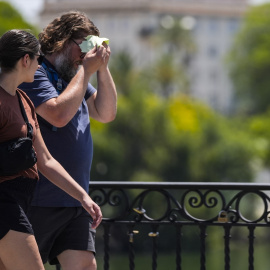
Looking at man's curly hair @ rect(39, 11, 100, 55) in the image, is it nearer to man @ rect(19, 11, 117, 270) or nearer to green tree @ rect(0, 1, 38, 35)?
man @ rect(19, 11, 117, 270)

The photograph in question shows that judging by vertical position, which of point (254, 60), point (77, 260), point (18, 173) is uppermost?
point (254, 60)

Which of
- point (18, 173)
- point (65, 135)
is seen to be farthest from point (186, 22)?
point (18, 173)

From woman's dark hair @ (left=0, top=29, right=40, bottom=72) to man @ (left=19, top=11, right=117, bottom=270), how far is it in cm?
42

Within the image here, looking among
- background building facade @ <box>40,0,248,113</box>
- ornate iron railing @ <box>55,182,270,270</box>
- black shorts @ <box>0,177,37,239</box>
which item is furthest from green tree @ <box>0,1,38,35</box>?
background building facade @ <box>40,0,248,113</box>

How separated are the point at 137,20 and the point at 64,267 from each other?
106m

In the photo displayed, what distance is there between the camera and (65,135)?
4449mm

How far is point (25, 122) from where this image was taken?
391cm

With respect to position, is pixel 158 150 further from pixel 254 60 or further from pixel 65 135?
pixel 65 135

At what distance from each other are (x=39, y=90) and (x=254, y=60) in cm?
6059

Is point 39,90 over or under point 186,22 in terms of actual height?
under

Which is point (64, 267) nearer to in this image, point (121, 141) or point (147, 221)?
point (147, 221)

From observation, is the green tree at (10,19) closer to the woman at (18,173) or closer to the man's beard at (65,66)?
the man's beard at (65,66)

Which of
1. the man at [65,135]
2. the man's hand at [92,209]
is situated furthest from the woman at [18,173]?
the man at [65,135]

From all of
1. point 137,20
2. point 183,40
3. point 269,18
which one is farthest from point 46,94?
point 137,20
